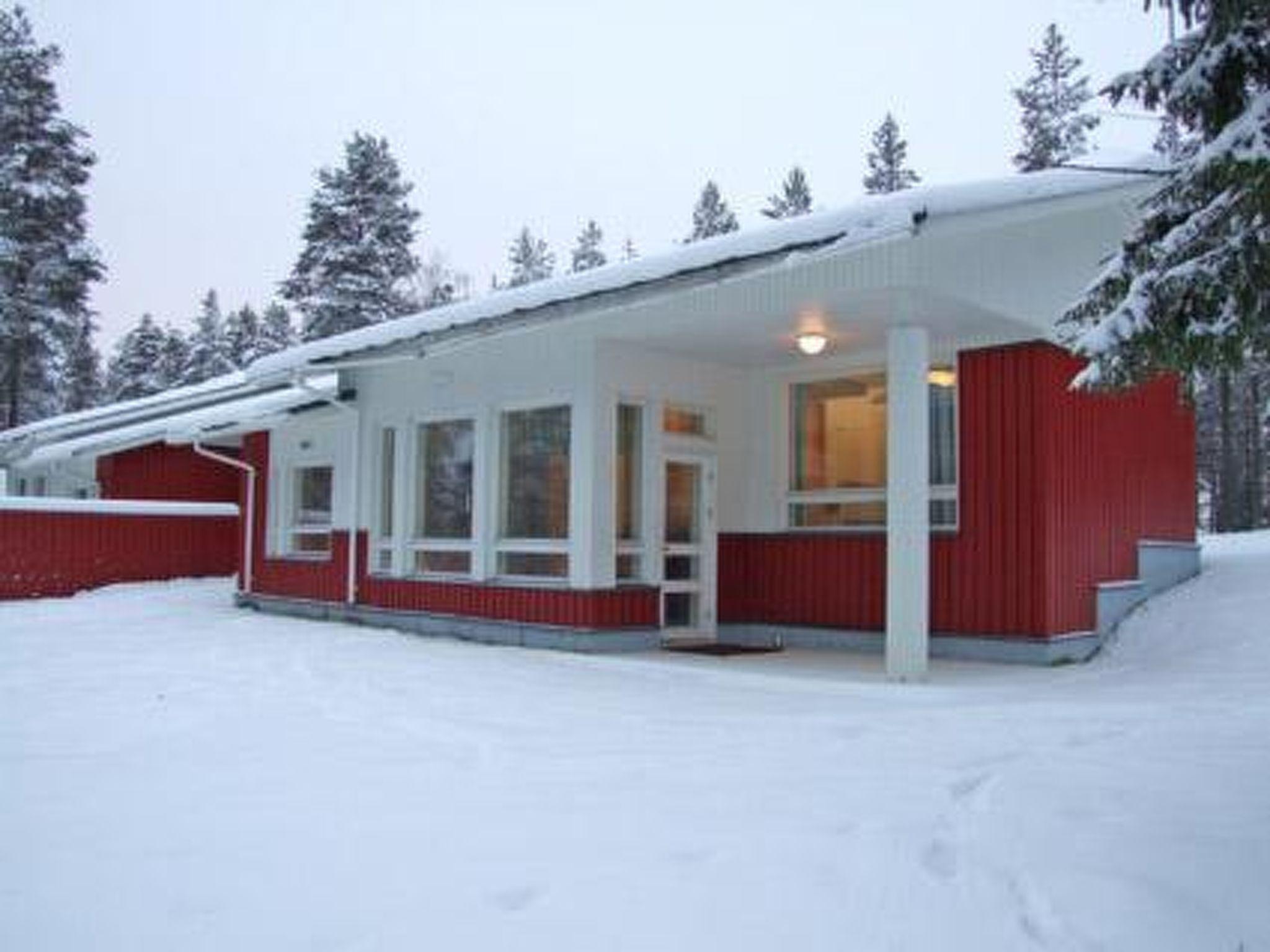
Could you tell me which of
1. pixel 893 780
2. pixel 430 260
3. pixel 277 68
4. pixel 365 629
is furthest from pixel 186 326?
pixel 893 780

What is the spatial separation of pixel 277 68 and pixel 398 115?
9467 mm

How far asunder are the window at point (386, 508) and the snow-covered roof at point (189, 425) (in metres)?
1.03

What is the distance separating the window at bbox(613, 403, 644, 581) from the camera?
11.6 metres

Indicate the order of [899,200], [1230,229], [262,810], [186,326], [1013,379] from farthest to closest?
[186,326]
[1013,379]
[899,200]
[262,810]
[1230,229]

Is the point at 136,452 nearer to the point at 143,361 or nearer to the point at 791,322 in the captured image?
the point at 791,322

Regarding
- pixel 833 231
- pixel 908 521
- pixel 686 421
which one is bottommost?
pixel 908 521

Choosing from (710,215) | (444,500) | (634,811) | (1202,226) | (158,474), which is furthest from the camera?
(710,215)

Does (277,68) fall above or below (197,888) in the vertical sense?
above

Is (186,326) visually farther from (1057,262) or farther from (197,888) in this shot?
(197,888)

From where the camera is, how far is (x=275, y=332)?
50.0m

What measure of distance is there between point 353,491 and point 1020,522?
796cm

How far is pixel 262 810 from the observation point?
4.91m

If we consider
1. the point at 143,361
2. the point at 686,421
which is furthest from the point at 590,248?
the point at 686,421

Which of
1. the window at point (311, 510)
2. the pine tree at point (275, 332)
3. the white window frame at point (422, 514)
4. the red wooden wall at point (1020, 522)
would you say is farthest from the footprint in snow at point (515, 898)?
the pine tree at point (275, 332)
